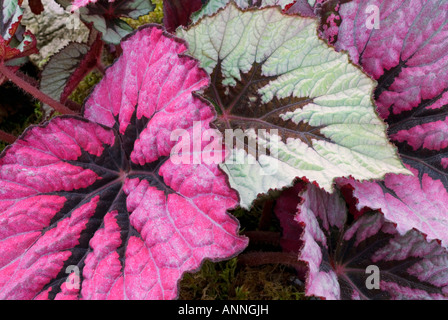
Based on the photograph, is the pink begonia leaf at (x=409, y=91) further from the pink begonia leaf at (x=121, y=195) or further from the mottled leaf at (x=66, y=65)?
the mottled leaf at (x=66, y=65)

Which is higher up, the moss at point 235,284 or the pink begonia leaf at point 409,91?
the pink begonia leaf at point 409,91

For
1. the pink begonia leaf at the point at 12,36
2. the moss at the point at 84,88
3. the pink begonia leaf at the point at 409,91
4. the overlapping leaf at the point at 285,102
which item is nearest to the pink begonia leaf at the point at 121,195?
the overlapping leaf at the point at 285,102

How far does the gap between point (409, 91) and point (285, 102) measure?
32 cm

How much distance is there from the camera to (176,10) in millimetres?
1135

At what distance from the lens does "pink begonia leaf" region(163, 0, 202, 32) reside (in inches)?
44.3

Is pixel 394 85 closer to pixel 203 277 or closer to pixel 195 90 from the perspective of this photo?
pixel 195 90

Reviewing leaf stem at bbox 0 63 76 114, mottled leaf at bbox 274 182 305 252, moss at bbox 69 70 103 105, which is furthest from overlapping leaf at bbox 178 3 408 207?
moss at bbox 69 70 103 105

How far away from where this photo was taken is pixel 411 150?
93cm

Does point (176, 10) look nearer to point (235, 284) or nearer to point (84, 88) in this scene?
point (84, 88)

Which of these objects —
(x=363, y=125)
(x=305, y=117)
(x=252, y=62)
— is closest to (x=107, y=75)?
(x=252, y=62)

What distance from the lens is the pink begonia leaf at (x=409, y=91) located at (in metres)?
0.82

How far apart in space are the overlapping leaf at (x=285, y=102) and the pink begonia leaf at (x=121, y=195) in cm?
11

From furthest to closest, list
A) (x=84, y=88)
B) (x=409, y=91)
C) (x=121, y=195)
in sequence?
(x=84, y=88), (x=409, y=91), (x=121, y=195)

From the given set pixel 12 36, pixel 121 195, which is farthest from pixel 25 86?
pixel 121 195
